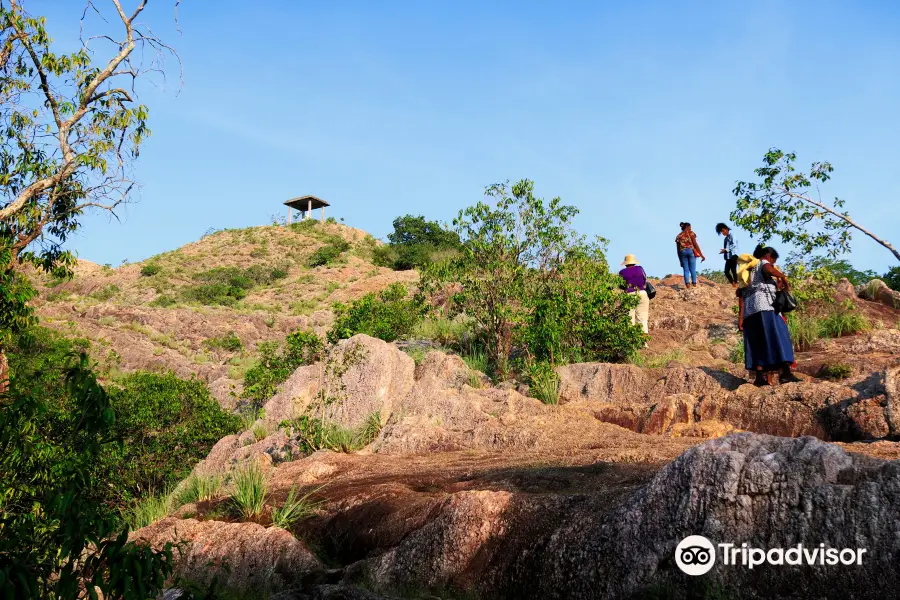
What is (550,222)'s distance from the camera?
13219 mm

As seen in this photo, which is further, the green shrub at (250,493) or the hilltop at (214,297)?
the hilltop at (214,297)

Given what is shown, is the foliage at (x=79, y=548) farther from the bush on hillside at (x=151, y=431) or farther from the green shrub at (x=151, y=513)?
the bush on hillside at (x=151, y=431)

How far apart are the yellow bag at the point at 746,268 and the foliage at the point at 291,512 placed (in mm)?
5978

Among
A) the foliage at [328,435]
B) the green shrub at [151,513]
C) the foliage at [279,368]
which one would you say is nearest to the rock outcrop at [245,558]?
the green shrub at [151,513]

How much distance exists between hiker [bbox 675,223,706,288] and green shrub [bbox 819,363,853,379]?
7.84 meters

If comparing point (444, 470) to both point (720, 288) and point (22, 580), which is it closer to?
point (22, 580)

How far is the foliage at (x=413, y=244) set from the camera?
40.4 metres

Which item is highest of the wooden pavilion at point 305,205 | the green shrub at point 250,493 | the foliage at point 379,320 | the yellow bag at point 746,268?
the wooden pavilion at point 305,205

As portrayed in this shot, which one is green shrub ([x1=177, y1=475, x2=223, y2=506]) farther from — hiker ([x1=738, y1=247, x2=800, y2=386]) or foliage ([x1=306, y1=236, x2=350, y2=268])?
foliage ([x1=306, y1=236, x2=350, y2=268])

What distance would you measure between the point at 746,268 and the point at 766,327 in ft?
2.70

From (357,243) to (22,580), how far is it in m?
43.9

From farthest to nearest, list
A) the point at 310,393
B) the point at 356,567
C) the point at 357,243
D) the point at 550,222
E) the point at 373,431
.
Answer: the point at 357,243 < the point at 550,222 < the point at 310,393 < the point at 373,431 < the point at 356,567

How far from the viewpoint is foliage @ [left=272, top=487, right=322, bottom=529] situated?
621 centimetres

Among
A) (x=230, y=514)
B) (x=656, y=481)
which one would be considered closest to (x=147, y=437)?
(x=230, y=514)
